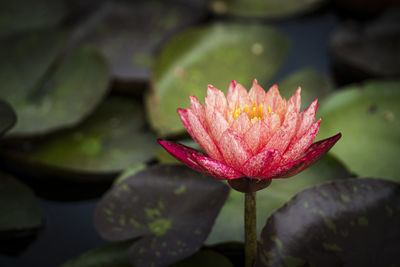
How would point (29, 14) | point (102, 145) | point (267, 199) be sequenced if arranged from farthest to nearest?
1. point (29, 14)
2. point (102, 145)
3. point (267, 199)

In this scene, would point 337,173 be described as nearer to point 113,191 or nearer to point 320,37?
point 113,191

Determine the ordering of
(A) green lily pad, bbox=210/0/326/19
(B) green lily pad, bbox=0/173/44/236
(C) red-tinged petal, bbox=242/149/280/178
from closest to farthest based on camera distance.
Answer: (C) red-tinged petal, bbox=242/149/280/178 → (B) green lily pad, bbox=0/173/44/236 → (A) green lily pad, bbox=210/0/326/19

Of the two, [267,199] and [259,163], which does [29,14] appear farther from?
[259,163]

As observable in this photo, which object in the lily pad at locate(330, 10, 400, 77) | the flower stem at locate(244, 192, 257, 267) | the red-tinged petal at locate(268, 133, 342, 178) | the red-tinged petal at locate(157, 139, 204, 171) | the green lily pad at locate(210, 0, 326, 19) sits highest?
the green lily pad at locate(210, 0, 326, 19)

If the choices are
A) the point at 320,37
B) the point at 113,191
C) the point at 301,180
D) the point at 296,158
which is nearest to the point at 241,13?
the point at 320,37

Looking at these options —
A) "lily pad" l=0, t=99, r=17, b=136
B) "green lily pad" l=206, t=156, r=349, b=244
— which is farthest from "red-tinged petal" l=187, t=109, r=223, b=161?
"lily pad" l=0, t=99, r=17, b=136

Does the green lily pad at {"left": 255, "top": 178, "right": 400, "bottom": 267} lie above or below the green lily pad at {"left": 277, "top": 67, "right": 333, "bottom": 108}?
below

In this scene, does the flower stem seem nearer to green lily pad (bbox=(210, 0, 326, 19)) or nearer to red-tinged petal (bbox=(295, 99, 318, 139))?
red-tinged petal (bbox=(295, 99, 318, 139))

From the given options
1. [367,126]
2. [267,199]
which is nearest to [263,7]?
[367,126]

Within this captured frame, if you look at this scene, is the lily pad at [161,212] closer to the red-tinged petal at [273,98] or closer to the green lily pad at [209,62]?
the red-tinged petal at [273,98]
